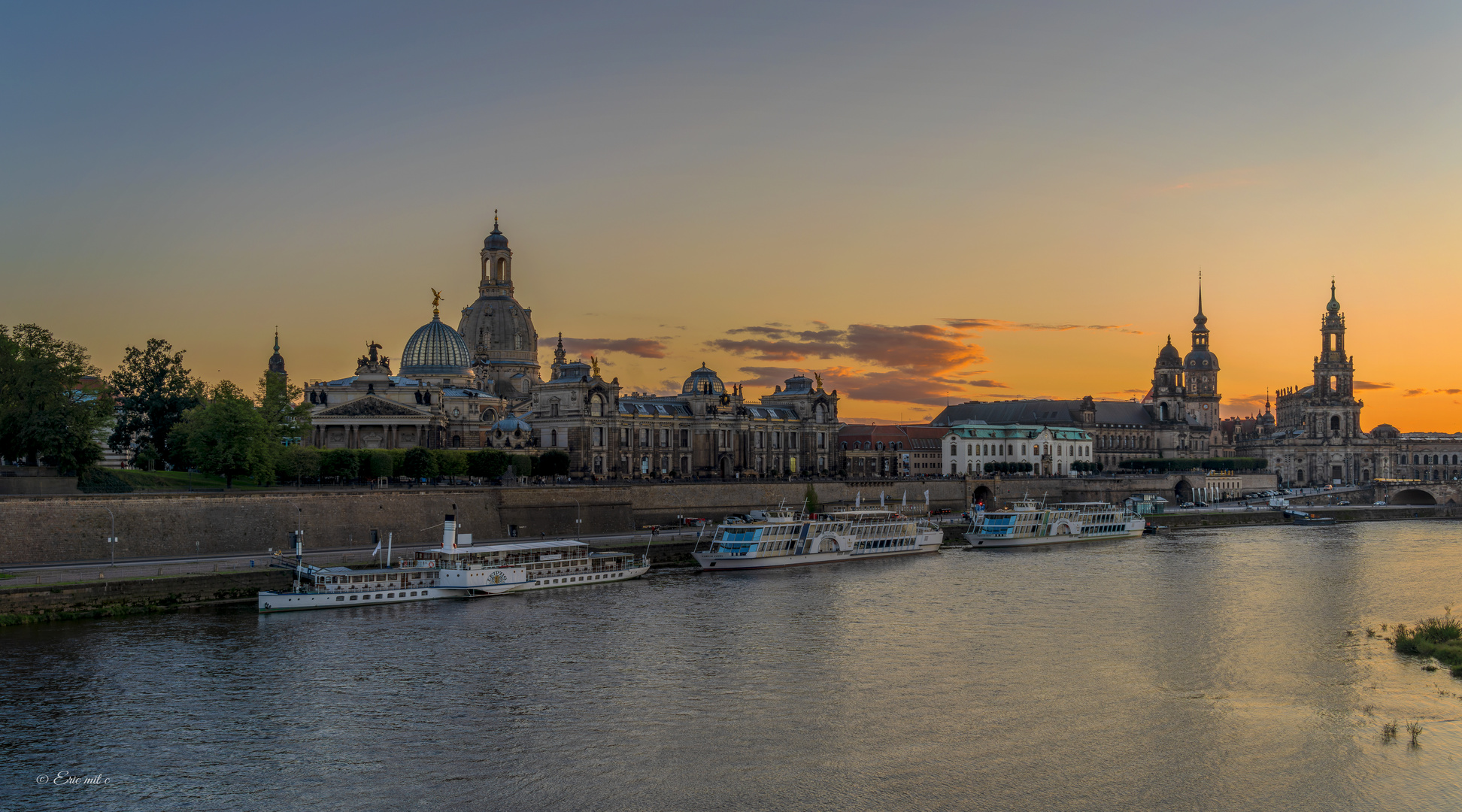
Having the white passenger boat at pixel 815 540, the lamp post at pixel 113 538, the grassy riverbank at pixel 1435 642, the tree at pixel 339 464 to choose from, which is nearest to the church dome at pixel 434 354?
the tree at pixel 339 464

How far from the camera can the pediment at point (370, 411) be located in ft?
291

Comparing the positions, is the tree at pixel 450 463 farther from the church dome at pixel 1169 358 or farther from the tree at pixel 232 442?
the church dome at pixel 1169 358

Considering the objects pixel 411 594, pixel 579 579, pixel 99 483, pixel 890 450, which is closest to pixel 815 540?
pixel 579 579

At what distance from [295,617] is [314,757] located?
19114 mm

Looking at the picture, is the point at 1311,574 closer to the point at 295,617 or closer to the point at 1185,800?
→ the point at 1185,800

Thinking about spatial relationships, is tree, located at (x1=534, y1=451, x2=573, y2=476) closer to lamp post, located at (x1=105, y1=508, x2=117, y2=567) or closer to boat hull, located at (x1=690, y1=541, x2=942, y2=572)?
boat hull, located at (x1=690, y1=541, x2=942, y2=572)

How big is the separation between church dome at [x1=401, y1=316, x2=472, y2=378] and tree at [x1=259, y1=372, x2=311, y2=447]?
90.4 ft

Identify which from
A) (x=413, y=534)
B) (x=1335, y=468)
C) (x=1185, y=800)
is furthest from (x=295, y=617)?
(x=1335, y=468)

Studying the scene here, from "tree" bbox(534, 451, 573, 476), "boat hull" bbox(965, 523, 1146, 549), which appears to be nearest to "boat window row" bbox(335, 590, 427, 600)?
"tree" bbox(534, 451, 573, 476)

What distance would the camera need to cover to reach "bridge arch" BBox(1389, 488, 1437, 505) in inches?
5157

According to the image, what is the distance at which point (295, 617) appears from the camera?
45.8m

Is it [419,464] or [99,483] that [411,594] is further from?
[419,464]

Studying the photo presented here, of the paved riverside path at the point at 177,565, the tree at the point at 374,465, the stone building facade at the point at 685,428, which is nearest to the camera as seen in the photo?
the paved riverside path at the point at 177,565

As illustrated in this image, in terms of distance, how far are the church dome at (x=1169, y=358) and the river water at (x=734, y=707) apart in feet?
398
